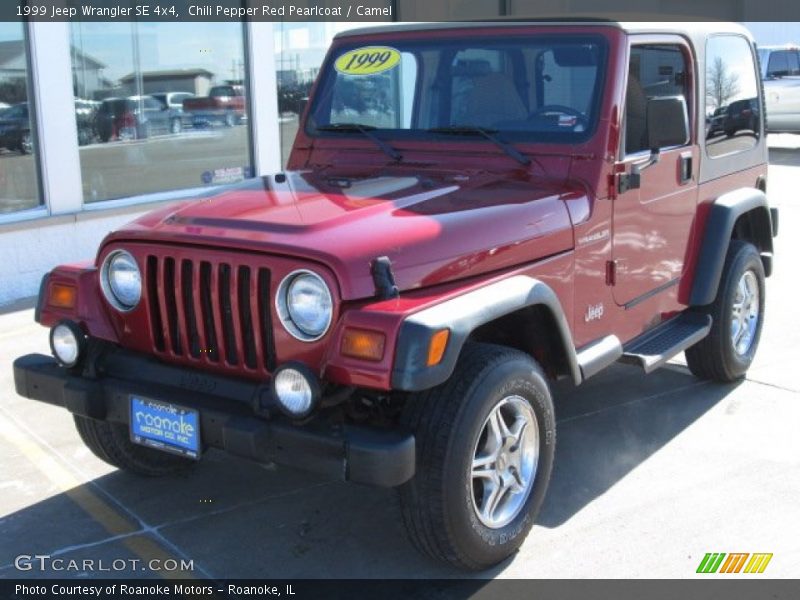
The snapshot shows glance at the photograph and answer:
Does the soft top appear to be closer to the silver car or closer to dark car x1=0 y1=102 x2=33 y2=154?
dark car x1=0 y1=102 x2=33 y2=154

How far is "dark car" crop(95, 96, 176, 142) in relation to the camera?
8.73m

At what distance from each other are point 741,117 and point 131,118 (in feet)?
18.2

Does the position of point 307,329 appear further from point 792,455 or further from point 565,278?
point 792,455

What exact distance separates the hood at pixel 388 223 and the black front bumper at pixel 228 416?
47 centimetres

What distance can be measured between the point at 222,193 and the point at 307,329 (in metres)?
1.15

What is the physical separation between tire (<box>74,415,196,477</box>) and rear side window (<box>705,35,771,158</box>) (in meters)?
3.16

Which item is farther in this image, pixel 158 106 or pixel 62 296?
pixel 158 106

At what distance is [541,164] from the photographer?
4.27 metres

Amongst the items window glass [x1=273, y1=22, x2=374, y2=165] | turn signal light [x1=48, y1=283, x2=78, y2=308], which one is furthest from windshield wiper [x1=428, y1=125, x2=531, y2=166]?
window glass [x1=273, y1=22, x2=374, y2=165]

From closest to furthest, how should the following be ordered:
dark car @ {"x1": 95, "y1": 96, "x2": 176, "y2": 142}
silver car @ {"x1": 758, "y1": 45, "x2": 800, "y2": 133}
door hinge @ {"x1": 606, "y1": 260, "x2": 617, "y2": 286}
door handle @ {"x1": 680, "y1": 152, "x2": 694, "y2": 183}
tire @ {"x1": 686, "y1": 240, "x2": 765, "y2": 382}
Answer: door hinge @ {"x1": 606, "y1": 260, "x2": 617, "y2": 286} → door handle @ {"x1": 680, "y1": 152, "x2": 694, "y2": 183} → tire @ {"x1": 686, "y1": 240, "x2": 765, "y2": 382} → dark car @ {"x1": 95, "y1": 96, "x2": 176, "y2": 142} → silver car @ {"x1": 758, "y1": 45, "x2": 800, "y2": 133}

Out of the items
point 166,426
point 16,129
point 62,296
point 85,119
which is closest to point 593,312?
point 166,426

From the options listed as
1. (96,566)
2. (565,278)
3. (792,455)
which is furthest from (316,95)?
(792,455)

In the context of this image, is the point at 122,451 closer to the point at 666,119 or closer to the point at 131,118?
the point at 666,119

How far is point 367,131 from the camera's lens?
15.5 ft
